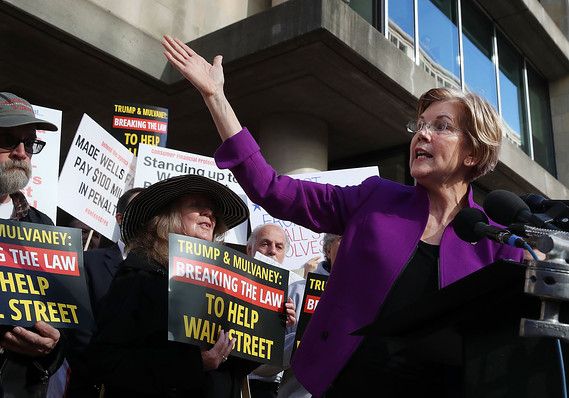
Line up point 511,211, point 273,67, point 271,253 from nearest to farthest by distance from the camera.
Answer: point 511,211 < point 271,253 < point 273,67

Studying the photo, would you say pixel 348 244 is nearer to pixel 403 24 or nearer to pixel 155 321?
pixel 155 321

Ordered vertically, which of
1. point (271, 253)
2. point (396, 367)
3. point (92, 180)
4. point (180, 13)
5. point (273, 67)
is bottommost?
point (396, 367)

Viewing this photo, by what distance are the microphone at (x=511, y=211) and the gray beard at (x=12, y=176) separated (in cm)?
242

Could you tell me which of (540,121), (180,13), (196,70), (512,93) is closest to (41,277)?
(196,70)

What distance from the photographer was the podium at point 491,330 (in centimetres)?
134

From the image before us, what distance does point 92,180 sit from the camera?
5.18 metres

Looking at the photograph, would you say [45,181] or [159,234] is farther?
[45,181]

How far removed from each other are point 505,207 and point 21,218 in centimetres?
244

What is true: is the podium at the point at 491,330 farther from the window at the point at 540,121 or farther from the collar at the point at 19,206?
the window at the point at 540,121

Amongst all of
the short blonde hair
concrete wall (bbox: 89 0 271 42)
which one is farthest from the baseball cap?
concrete wall (bbox: 89 0 271 42)

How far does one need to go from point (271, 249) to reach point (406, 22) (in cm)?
612

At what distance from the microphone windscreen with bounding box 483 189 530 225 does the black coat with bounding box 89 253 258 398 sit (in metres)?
1.58

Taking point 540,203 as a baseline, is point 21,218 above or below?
above

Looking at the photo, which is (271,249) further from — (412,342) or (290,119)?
(290,119)
